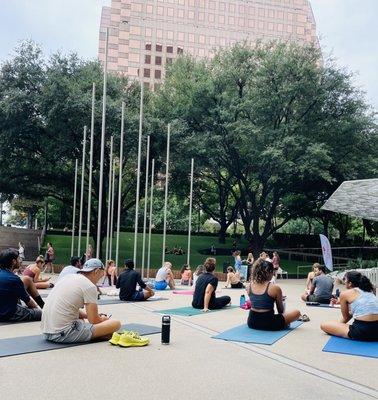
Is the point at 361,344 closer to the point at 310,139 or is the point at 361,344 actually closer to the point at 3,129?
the point at 310,139

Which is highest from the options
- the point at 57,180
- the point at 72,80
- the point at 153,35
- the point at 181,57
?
the point at 153,35

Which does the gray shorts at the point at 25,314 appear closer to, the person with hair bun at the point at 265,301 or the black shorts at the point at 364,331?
the person with hair bun at the point at 265,301

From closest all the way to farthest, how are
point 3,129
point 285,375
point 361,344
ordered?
point 285,375, point 361,344, point 3,129

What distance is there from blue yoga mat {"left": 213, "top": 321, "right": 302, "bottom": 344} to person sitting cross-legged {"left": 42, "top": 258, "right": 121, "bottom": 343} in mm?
1904

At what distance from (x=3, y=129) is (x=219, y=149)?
43.0ft

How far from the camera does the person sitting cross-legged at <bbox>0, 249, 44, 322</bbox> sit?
27.0ft

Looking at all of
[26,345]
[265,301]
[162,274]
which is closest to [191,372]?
[26,345]

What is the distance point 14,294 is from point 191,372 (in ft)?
13.5

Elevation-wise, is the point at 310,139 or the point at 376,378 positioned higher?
the point at 310,139

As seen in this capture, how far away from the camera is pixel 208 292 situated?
11453 mm

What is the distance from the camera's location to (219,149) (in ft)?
102

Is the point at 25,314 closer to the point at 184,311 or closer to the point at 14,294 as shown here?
the point at 14,294

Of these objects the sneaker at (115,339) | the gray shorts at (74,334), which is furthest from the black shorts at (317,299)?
the gray shorts at (74,334)

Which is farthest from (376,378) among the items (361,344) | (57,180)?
(57,180)
